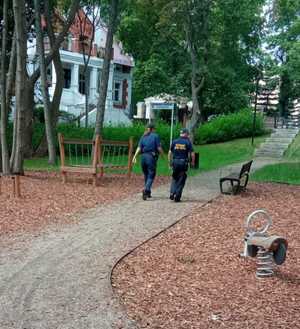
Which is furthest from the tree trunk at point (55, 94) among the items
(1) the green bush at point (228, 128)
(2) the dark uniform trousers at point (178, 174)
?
(1) the green bush at point (228, 128)

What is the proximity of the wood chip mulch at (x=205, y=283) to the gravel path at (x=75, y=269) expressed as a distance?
225mm

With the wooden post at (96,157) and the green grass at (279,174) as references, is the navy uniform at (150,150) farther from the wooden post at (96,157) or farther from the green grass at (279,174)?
the green grass at (279,174)

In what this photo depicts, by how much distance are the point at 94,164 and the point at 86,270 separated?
26.7ft

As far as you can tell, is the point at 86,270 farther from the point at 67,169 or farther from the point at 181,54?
the point at 181,54

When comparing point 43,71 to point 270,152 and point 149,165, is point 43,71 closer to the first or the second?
point 149,165

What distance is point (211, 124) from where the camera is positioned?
1455 inches

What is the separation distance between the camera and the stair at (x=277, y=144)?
3020cm

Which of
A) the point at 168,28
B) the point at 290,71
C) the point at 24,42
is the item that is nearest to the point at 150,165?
the point at 24,42

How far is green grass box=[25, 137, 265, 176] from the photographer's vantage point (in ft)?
67.2

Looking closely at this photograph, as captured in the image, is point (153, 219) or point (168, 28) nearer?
point (153, 219)

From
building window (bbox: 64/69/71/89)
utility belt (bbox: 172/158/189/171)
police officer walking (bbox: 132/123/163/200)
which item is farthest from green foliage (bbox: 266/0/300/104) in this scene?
utility belt (bbox: 172/158/189/171)

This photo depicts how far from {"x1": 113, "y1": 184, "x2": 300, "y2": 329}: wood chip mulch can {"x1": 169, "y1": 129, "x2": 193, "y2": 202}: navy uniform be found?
219 centimetres

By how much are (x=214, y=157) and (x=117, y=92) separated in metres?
30.2

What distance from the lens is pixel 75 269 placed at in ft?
22.1
